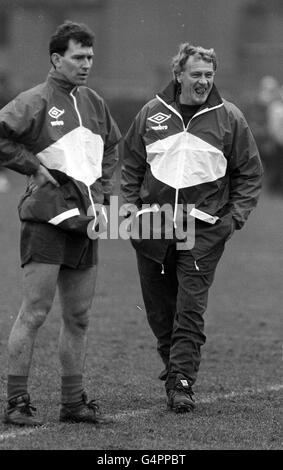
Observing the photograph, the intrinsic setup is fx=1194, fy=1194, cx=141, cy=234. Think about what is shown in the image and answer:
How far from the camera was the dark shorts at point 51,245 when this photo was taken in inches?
259

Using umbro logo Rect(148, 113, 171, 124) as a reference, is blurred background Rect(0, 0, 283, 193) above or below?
below

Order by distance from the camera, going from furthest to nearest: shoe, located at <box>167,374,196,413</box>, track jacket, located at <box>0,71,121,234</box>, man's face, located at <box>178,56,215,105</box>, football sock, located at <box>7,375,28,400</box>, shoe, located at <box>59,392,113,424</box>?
man's face, located at <box>178,56,215,105</box> → shoe, located at <box>167,374,196,413</box> → shoe, located at <box>59,392,113,424</box> → football sock, located at <box>7,375,28,400</box> → track jacket, located at <box>0,71,121,234</box>

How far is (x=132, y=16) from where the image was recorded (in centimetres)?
4538

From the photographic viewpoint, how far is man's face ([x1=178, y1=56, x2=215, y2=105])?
722 cm

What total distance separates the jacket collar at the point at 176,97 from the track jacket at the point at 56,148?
0.75 meters

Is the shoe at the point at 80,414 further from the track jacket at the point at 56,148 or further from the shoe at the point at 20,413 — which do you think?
the track jacket at the point at 56,148

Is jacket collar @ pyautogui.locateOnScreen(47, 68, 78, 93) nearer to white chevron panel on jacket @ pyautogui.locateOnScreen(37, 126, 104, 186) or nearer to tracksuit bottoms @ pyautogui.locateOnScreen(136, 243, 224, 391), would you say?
white chevron panel on jacket @ pyautogui.locateOnScreen(37, 126, 104, 186)

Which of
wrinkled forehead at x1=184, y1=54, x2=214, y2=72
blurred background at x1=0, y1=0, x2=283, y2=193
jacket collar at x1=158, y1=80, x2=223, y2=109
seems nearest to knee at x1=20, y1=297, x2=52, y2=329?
jacket collar at x1=158, y1=80, x2=223, y2=109

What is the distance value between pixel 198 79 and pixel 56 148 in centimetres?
113

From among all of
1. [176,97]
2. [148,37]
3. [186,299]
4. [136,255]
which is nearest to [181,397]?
[186,299]

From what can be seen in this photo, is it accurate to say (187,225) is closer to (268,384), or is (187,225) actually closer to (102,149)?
(102,149)

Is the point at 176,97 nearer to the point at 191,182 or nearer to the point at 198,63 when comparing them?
the point at 198,63

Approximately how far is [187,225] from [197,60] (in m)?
1.00

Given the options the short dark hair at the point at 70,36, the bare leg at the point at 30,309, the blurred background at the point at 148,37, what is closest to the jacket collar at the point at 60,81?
the short dark hair at the point at 70,36
